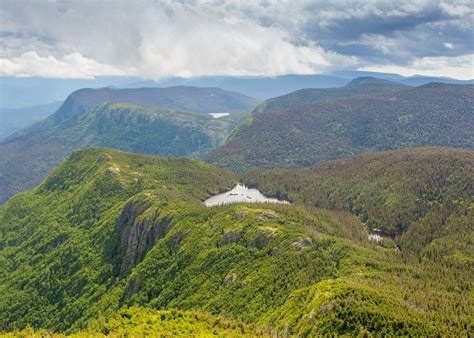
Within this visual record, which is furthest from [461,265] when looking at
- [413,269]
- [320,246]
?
[320,246]

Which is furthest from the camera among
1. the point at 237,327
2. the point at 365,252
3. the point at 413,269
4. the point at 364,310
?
the point at 365,252

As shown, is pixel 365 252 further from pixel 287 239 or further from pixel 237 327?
pixel 237 327

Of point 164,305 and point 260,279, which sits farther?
point 164,305

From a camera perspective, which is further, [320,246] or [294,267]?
[320,246]

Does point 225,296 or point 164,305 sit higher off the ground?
point 225,296

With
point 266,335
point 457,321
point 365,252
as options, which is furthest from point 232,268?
point 457,321

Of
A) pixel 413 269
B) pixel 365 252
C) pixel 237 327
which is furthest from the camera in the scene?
pixel 365 252

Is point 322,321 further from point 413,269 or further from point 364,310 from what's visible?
point 413,269

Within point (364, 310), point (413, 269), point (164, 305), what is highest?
point (364, 310)

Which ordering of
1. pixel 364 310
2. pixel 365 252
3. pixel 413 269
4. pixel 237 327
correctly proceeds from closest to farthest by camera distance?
pixel 364 310, pixel 237 327, pixel 413 269, pixel 365 252
